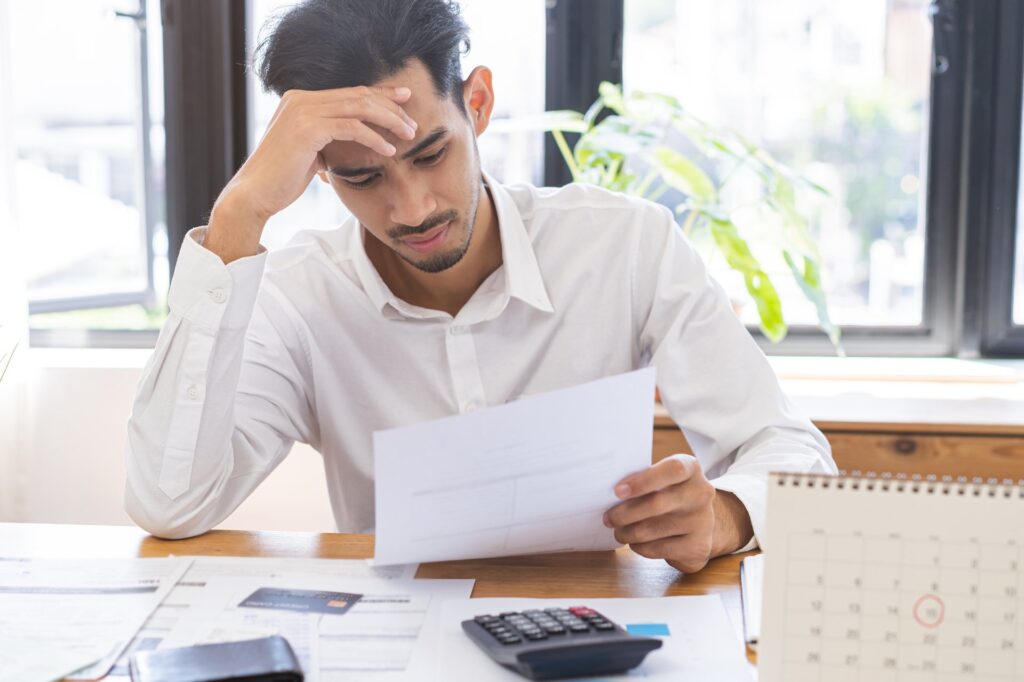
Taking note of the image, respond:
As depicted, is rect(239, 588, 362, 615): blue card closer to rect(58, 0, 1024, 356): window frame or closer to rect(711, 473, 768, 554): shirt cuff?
rect(711, 473, 768, 554): shirt cuff

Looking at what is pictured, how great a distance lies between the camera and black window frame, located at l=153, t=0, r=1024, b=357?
250 centimetres

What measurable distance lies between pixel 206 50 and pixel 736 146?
1.28m

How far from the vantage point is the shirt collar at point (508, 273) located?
4.65ft

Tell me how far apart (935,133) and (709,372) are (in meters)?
1.50

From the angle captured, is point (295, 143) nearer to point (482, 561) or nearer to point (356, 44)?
point (356, 44)

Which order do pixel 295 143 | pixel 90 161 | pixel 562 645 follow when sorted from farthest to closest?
1. pixel 90 161
2. pixel 295 143
3. pixel 562 645

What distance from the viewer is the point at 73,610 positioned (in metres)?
0.95

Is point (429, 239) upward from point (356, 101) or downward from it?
downward

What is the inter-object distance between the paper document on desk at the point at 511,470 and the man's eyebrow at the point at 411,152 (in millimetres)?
459

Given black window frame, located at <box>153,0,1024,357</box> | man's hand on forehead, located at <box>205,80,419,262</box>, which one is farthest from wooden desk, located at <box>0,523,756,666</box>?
black window frame, located at <box>153,0,1024,357</box>

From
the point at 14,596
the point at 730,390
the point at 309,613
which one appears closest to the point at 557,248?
the point at 730,390

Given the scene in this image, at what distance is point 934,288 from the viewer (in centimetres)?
259

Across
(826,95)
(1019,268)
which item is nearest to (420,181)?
(826,95)

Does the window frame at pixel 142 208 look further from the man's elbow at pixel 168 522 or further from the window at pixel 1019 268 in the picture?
the window at pixel 1019 268
